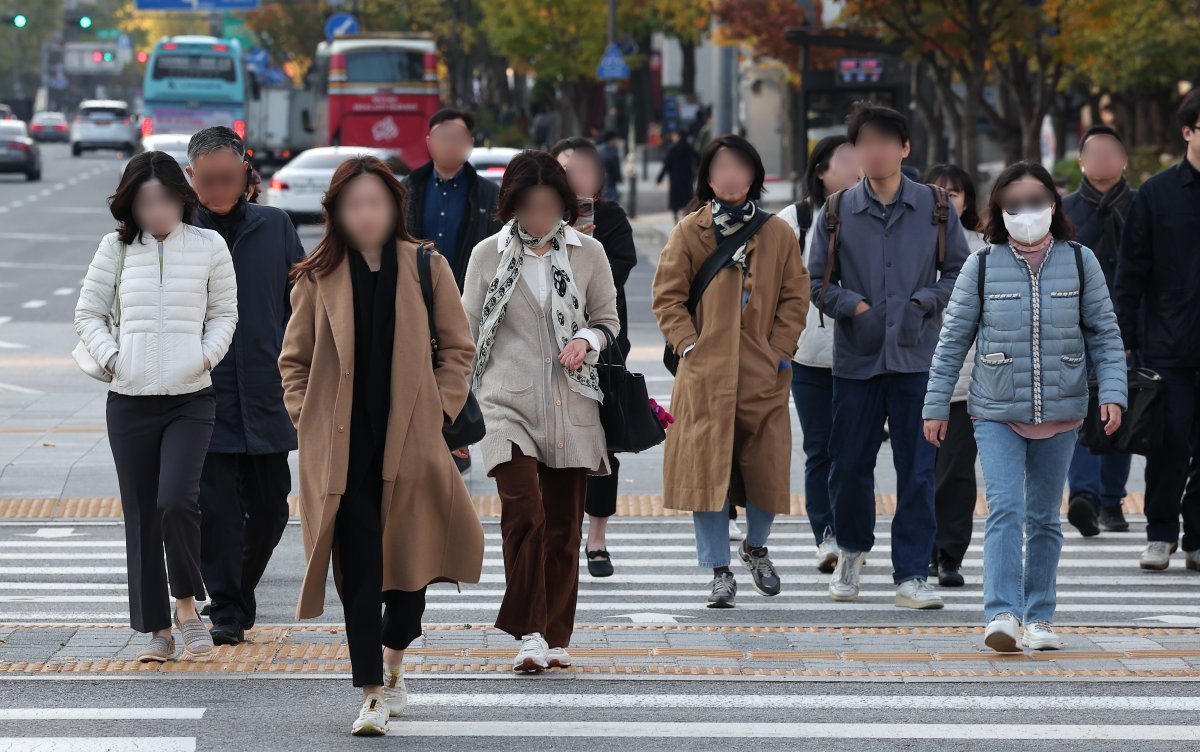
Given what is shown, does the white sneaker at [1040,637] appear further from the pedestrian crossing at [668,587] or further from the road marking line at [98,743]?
the road marking line at [98,743]

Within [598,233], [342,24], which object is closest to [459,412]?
[598,233]

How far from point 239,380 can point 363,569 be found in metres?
1.60

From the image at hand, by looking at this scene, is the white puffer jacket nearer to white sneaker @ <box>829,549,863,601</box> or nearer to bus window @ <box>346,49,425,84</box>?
white sneaker @ <box>829,549,863,601</box>

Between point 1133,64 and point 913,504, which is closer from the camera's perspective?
point 913,504

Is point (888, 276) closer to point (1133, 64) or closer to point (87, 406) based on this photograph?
point (87, 406)

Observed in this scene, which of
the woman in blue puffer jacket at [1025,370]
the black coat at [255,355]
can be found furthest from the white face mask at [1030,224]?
the black coat at [255,355]

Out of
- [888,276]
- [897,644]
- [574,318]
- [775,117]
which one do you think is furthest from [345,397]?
[775,117]

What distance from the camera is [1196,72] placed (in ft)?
109

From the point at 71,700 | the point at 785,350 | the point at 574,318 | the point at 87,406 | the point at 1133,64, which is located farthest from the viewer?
the point at 1133,64

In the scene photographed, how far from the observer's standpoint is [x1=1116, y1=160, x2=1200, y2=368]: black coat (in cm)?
827

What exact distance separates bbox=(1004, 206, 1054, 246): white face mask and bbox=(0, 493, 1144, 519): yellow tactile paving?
11.1 ft

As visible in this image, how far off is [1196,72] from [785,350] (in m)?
28.0

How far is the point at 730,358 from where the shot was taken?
24.6 feet

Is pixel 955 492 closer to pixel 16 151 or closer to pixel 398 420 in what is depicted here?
pixel 398 420
